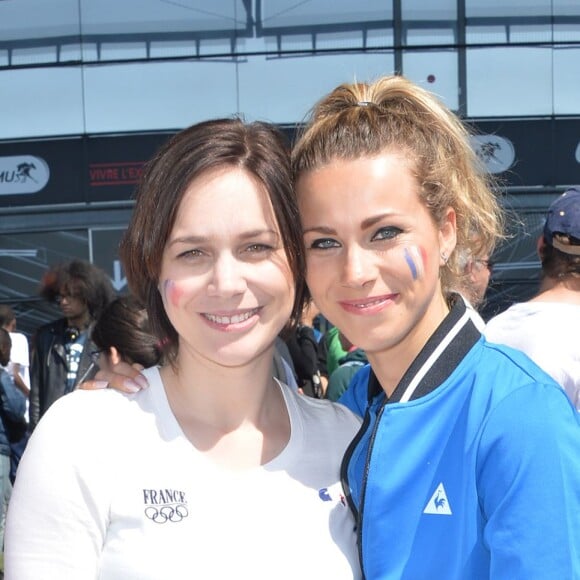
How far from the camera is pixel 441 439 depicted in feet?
4.57

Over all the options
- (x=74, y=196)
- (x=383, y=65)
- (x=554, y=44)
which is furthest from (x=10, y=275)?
(x=554, y=44)

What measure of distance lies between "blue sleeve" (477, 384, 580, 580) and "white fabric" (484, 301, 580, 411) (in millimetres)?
1221

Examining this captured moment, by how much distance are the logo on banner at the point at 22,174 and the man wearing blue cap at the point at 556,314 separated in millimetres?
7981

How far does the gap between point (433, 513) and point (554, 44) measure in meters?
9.58

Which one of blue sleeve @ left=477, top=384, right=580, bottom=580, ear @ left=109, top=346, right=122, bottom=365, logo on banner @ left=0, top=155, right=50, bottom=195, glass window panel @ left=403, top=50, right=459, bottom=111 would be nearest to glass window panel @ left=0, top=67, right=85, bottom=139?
logo on banner @ left=0, top=155, right=50, bottom=195

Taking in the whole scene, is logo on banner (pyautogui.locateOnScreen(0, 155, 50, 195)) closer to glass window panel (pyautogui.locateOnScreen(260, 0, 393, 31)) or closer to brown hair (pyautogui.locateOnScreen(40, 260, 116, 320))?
glass window panel (pyautogui.locateOnScreen(260, 0, 393, 31))

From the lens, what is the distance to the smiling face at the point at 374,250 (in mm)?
1542

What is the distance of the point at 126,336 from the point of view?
318 cm

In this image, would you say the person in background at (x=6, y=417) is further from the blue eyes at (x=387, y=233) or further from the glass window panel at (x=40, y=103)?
the glass window panel at (x=40, y=103)

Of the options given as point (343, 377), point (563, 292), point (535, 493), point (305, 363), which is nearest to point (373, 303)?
point (535, 493)

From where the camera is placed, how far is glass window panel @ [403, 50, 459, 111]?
9.79m

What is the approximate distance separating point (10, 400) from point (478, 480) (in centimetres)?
412

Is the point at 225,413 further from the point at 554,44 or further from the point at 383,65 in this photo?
the point at 554,44

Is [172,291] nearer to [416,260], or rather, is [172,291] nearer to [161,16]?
[416,260]
